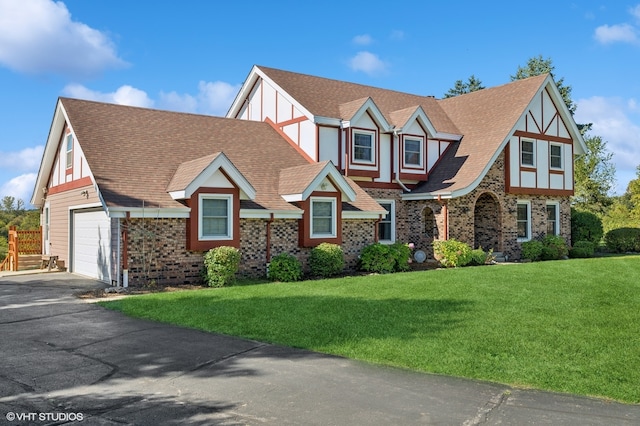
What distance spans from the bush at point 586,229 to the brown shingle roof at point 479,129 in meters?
8.11

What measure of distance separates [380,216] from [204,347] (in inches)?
550

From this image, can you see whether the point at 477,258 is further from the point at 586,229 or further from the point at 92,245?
the point at 92,245

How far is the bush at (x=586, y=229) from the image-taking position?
3008 centimetres

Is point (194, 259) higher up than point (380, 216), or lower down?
lower down

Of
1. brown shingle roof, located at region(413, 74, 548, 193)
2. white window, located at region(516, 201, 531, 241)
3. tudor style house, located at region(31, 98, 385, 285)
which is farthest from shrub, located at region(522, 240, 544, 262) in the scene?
tudor style house, located at region(31, 98, 385, 285)

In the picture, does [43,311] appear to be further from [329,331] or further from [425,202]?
[425,202]

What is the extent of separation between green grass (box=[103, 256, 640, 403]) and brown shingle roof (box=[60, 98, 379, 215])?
14.3 ft

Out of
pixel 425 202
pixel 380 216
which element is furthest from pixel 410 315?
pixel 425 202

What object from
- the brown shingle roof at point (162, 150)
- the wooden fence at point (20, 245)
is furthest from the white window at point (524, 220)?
the wooden fence at point (20, 245)

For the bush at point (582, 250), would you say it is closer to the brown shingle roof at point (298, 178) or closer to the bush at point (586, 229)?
the bush at point (586, 229)

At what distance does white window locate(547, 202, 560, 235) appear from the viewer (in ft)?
93.9

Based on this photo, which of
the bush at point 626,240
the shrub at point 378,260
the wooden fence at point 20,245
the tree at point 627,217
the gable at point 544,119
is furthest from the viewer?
the tree at point 627,217

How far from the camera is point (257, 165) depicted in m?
21.8

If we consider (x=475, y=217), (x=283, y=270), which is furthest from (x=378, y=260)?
(x=475, y=217)
